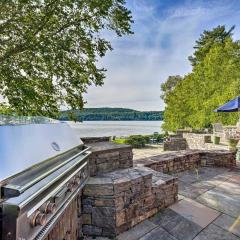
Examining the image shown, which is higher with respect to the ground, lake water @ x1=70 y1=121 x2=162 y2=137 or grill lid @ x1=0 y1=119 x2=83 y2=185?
grill lid @ x1=0 y1=119 x2=83 y2=185

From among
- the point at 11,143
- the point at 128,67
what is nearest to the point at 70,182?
the point at 11,143

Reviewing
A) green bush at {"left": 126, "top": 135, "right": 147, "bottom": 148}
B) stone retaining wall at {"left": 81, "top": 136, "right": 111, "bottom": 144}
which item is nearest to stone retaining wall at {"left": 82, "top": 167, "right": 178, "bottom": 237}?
stone retaining wall at {"left": 81, "top": 136, "right": 111, "bottom": 144}

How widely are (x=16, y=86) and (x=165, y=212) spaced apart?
5.85 metres

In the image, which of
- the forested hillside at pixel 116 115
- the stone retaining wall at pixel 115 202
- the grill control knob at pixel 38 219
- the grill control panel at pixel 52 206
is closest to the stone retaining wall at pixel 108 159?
the stone retaining wall at pixel 115 202

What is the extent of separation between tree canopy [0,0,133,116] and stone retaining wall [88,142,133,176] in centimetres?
436

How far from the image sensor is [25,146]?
155cm

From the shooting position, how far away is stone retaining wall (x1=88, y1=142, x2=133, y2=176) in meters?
3.50

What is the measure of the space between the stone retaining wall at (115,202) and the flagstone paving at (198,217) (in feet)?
0.52

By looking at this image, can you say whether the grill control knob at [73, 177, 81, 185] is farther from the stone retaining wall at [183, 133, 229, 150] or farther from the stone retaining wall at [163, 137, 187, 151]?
the stone retaining wall at [163, 137, 187, 151]

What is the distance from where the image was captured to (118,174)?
350cm

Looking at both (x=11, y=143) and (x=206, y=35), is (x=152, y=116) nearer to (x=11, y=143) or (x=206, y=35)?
(x=206, y=35)

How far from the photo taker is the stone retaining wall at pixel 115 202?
3.00m

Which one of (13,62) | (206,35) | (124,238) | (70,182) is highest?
(206,35)

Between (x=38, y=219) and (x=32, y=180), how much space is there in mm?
237
